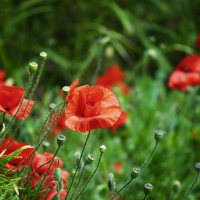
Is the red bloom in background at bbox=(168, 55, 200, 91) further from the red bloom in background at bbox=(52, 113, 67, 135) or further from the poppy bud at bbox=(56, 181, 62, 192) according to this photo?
the poppy bud at bbox=(56, 181, 62, 192)

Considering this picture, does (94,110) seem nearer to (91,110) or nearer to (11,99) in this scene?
(91,110)

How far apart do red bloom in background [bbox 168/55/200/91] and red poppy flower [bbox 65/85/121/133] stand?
833 mm

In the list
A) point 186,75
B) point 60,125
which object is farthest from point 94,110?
point 60,125

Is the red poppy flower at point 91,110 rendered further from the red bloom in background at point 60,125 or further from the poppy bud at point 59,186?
the red bloom in background at point 60,125

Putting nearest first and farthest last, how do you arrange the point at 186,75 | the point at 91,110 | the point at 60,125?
the point at 91,110 → the point at 186,75 → the point at 60,125

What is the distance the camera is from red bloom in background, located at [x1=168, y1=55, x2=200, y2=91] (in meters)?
2.26

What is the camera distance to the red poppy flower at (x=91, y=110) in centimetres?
134

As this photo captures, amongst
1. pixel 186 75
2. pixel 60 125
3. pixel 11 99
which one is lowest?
pixel 60 125

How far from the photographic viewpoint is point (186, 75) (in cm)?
231

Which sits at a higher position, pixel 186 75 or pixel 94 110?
pixel 94 110

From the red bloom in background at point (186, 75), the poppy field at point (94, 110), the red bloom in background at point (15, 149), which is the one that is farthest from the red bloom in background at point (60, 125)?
the red bloom in background at point (15, 149)

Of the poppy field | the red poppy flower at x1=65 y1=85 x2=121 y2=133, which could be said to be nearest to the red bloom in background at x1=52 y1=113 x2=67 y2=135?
the poppy field

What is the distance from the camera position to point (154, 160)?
2.54 meters

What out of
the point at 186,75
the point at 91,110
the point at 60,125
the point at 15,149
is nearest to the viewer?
the point at 91,110
